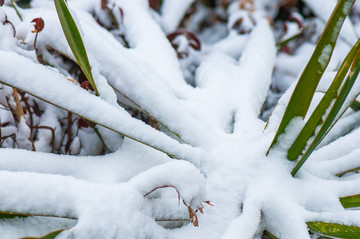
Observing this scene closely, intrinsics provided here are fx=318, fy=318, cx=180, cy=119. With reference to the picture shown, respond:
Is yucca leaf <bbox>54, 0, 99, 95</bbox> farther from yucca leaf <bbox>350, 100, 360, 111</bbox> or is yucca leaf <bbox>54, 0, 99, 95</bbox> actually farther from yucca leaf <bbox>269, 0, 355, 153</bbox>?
yucca leaf <bbox>350, 100, 360, 111</bbox>

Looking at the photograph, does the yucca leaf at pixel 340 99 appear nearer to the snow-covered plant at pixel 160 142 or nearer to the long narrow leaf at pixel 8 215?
the snow-covered plant at pixel 160 142

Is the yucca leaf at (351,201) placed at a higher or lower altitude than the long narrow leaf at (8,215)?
lower

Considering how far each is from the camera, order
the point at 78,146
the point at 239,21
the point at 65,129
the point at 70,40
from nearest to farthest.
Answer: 1. the point at 70,40
2. the point at 78,146
3. the point at 65,129
4. the point at 239,21

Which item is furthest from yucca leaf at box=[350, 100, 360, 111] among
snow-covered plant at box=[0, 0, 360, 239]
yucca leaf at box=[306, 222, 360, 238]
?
yucca leaf at box=[306, 222, 360, 238]

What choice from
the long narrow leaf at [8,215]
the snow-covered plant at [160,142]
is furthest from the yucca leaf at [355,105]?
the long narrow leaf at [8,215]

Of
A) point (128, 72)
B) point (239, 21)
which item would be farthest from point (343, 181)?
point (239, 21)

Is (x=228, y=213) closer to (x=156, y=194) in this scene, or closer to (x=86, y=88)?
(x=156, y=194)

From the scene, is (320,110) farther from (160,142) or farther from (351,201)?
(160,142)
